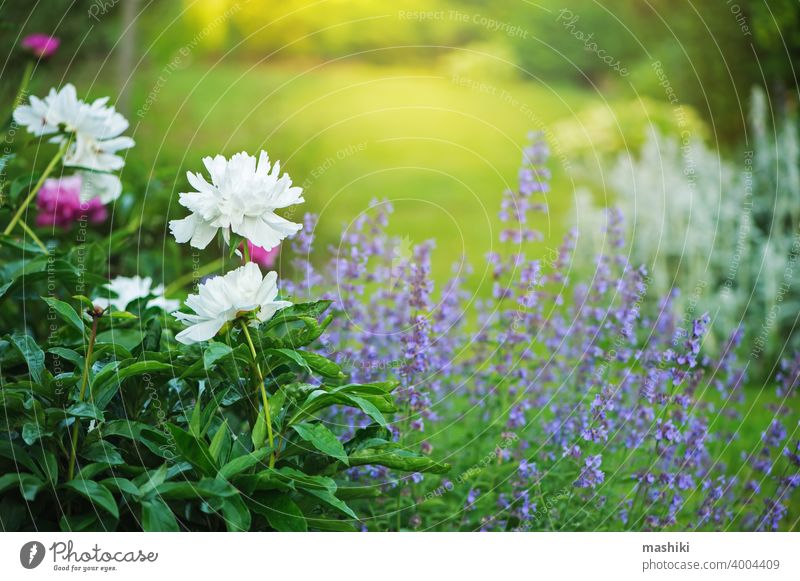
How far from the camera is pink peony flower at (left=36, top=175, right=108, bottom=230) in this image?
96.6 inches

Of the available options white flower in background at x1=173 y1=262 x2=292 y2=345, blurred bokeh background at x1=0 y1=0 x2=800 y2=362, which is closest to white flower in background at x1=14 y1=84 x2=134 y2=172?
white flower in background at x1=173 y1=262 x2=292 y2=345

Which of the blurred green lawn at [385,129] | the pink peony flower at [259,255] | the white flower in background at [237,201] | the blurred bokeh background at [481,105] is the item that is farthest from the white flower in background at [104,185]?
the blurred green lawn at [385,129]

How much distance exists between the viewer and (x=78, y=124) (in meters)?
1.88

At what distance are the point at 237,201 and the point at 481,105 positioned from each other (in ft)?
14.0

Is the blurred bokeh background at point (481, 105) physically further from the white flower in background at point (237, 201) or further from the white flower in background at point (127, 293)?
the white flower in background at point (237, 201)

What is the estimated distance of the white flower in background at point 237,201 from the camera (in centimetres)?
138

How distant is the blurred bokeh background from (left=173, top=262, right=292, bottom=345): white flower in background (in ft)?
6.00

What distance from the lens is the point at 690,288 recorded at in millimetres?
3465

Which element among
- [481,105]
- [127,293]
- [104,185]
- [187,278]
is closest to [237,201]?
[127,293]

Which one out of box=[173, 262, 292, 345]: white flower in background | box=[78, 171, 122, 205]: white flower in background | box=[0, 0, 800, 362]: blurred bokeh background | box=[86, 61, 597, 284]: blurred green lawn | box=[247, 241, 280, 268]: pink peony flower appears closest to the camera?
box=[173, 262, 292, 345]: white flower in background

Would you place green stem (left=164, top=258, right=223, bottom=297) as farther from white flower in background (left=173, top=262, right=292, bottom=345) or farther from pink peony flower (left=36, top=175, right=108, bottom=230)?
white flower in background (left=173, top=262, right=292, bottom=345)

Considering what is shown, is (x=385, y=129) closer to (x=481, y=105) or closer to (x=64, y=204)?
(x=481, y=105)

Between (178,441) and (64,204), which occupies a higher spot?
(64,204)
